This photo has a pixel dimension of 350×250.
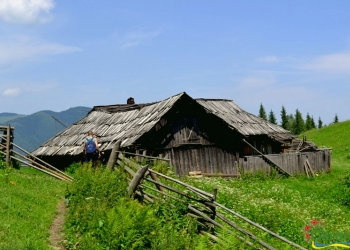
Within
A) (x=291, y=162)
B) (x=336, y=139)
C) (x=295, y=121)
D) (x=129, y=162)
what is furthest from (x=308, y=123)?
(x=129, y=162)

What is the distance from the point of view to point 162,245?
23.9 feet

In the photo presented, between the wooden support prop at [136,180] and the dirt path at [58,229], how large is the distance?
A: 5.63 ft

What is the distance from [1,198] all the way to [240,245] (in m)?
5.94

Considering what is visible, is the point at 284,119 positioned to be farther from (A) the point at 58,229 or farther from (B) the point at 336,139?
(A) the point at 58,229

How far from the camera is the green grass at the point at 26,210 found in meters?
8.15

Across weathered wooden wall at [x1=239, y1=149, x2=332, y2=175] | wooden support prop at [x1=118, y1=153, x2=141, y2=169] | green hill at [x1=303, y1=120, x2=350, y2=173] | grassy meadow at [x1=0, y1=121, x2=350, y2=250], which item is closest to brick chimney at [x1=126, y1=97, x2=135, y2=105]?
weathered wooden wall at [x1=239, y1=149, x2=332, y2=175]

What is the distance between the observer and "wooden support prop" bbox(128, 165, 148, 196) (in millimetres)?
10469

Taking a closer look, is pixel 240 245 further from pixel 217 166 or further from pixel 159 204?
pixel 217 166

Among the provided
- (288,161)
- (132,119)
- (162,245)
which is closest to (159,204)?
(162,245)

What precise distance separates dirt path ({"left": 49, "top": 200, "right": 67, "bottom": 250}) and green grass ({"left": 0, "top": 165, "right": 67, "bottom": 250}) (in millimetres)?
117

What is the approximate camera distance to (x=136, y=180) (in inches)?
418

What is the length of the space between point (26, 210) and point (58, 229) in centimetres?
103

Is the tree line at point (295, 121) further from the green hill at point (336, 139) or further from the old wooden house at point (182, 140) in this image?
the old wooden house at point (182, 140)

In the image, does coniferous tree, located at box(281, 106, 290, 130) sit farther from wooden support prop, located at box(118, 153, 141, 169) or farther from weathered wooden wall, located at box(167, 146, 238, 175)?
wooden support prop, located at box(118, 153, 141, 169)
